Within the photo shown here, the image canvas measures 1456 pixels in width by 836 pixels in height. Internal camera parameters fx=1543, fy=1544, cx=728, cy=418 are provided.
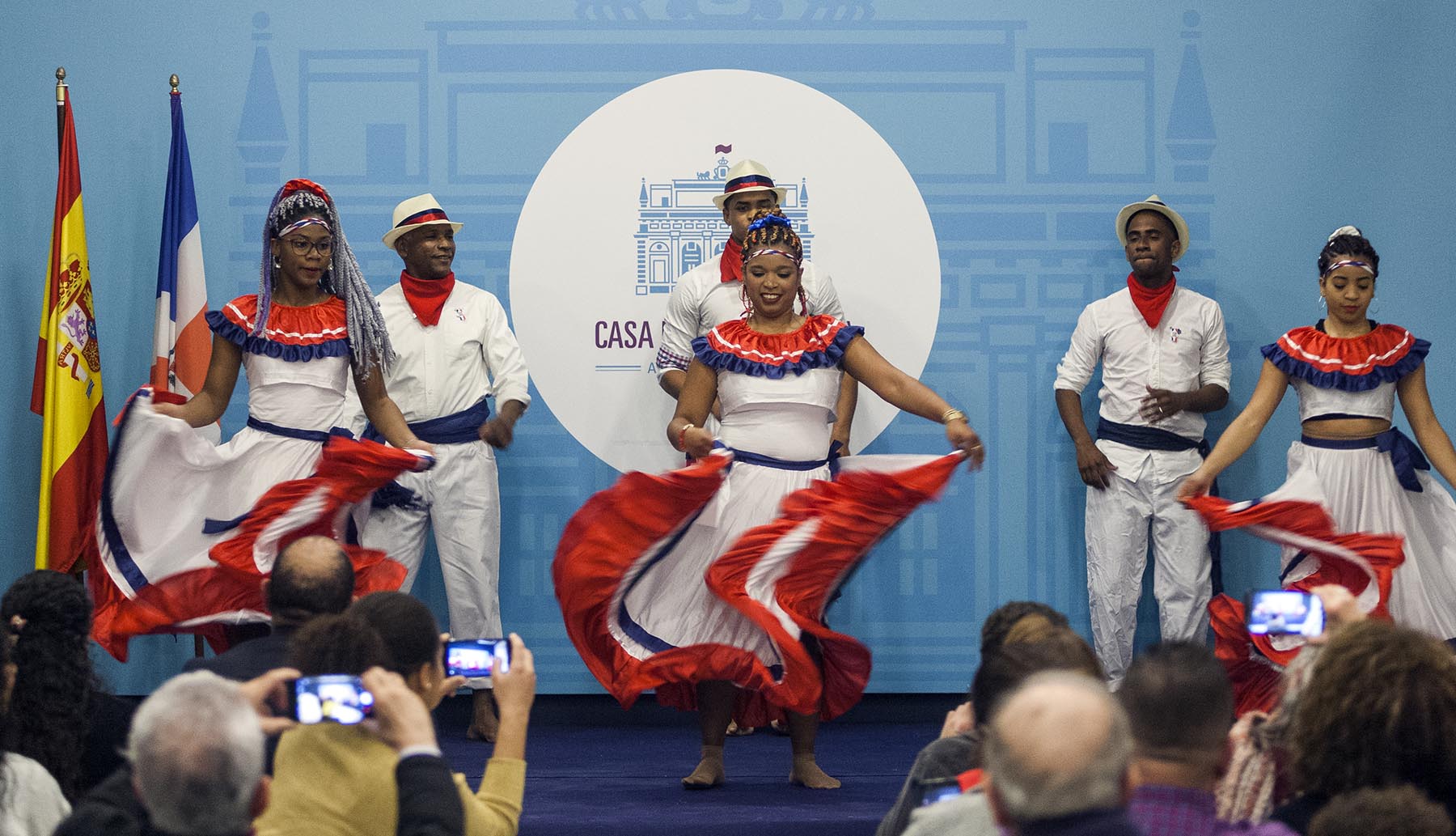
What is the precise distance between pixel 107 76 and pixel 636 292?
2283mm

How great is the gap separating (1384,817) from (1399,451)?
142 inches

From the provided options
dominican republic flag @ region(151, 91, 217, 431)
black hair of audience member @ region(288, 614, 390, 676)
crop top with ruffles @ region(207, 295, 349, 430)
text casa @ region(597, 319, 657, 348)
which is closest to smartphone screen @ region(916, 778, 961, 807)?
black hair of audience member @ region(288, 614, 390, 676)

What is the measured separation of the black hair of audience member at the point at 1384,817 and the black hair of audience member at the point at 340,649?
4.21 ft

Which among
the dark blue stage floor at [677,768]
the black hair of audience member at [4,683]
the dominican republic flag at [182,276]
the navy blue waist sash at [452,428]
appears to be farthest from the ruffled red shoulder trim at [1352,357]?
the black hair of audience member at [4,683]

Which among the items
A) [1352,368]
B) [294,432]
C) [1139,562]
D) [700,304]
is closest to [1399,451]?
[1352,368]

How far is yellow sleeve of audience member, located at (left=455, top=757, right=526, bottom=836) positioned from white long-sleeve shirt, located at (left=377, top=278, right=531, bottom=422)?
10.8ft

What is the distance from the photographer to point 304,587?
2.96 metres

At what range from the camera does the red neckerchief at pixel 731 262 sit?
5.68 meters

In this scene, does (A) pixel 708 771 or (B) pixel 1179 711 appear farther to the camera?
(A) pixel 708 771

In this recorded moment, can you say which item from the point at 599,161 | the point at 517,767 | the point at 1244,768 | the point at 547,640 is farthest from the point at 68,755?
the point at 599,161

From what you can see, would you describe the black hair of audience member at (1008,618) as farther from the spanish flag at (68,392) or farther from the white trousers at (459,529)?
the spanish flag at (68,392)

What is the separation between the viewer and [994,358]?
20.4 ft

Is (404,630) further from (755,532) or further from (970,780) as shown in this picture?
(755,532)

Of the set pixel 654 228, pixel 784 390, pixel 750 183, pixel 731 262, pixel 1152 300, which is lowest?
pixel 784 390
